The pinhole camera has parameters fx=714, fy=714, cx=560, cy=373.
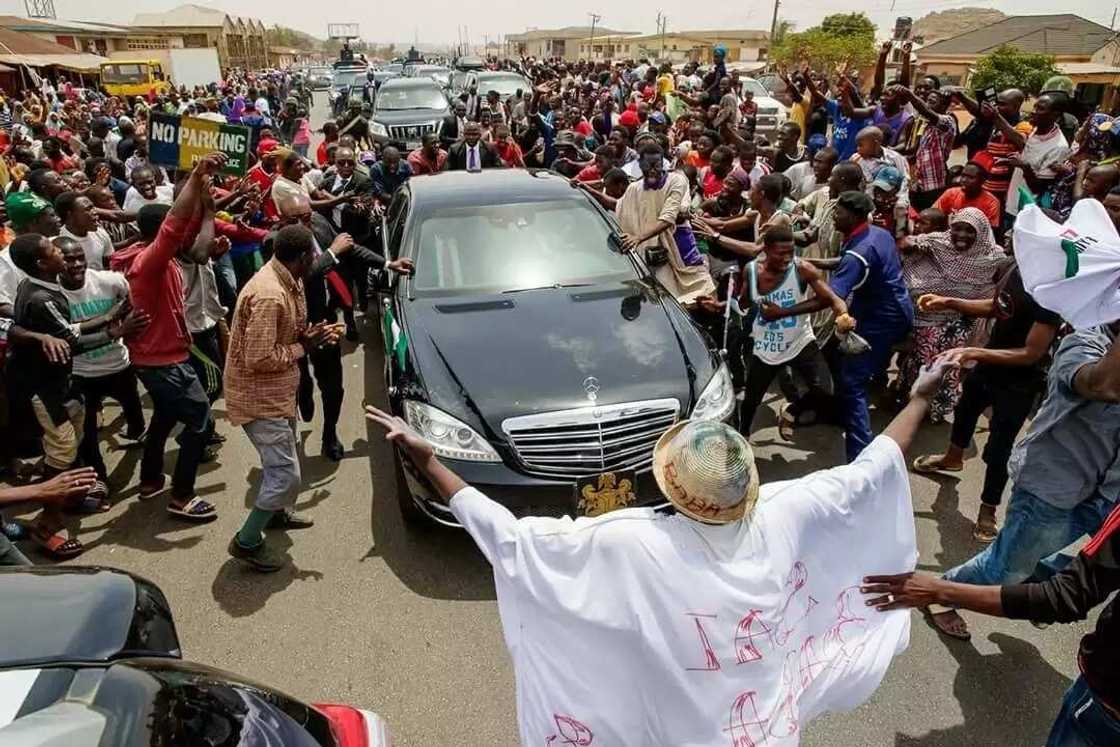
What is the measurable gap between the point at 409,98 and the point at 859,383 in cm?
1373

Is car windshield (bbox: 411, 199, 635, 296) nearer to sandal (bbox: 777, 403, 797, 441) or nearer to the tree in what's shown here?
sandal (bbox: 777, 403, 797, 441)

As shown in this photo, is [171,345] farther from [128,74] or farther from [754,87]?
[128,74]

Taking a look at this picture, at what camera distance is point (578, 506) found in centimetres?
353

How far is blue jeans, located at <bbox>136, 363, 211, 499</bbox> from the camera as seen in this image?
4.10 meters

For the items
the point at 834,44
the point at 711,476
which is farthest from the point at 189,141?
the point at 834,44

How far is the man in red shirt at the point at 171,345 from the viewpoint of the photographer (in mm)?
3795

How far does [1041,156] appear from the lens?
697 centimetres

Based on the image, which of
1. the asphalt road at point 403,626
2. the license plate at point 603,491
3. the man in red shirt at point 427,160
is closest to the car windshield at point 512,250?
the asphalt road at point 403,626

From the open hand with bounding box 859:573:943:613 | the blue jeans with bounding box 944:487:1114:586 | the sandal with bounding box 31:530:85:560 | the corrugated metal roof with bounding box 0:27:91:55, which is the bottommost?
the sandal with bounding box 31:530:85:560

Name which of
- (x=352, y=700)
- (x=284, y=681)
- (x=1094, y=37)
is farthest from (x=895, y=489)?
(x=1094, y=37)

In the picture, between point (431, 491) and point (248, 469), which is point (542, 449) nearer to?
point (431, 491)

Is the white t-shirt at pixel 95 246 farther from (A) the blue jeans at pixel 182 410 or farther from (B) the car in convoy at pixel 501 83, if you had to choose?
(B) the car in convoy at pixel 501 83

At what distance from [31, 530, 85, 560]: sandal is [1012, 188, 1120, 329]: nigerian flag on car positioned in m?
4.72

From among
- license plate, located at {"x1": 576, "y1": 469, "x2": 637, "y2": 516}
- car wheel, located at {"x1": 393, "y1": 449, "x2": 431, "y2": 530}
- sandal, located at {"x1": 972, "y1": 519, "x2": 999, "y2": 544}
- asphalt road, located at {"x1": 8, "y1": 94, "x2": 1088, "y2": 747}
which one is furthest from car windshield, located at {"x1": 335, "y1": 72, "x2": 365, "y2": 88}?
sandal, located at {"x1": 972, "y1": 519, "x2": 999, "y2": 544}
